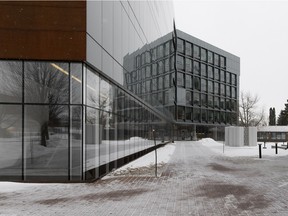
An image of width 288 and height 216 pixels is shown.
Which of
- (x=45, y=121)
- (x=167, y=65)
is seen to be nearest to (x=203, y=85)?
(x=167, y=65)

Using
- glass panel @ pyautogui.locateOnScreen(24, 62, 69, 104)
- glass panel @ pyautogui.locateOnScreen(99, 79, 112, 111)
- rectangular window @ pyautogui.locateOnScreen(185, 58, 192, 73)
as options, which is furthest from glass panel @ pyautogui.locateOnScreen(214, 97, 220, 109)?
glass panel @ pyautogui.locateOnScreen(24, 62, 69, 104)

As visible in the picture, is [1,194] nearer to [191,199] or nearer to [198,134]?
[191,199]

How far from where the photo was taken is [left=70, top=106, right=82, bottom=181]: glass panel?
42.9 feet

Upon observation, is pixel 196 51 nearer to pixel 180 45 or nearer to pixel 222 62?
pixel 180 45

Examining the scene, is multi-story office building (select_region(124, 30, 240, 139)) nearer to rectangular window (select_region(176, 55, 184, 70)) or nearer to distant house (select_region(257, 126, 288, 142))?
rectangular window (select_region(176, 55, 184, 70))

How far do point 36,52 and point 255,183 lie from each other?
10.5 meters

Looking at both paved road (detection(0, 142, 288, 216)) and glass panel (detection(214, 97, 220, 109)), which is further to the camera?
glass panel (detection(214, 97, 220, 109))

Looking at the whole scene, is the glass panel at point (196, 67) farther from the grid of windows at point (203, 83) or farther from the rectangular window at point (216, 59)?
the rectangular window at point (216, 59)

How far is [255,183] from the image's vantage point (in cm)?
1309

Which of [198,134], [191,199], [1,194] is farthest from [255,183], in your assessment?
[198,134]

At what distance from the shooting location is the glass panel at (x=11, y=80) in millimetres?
13164

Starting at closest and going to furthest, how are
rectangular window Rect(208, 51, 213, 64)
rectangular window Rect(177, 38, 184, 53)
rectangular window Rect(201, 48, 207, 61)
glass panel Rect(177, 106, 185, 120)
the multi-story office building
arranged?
1. the multi-story office building
2. glass panel Rect(177, 106, 185, 120)
3. rectangular window Rect(177, 38, 184, 53)
4. rectangular window Rect(201, 48, 207, 61)
5. rectangular window Rect(208, 51, 213, 64)

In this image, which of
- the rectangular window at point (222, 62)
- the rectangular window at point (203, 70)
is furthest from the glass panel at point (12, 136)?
the rectangular window at point (222, 62)

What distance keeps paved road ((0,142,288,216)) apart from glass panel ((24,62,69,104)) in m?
3.63
